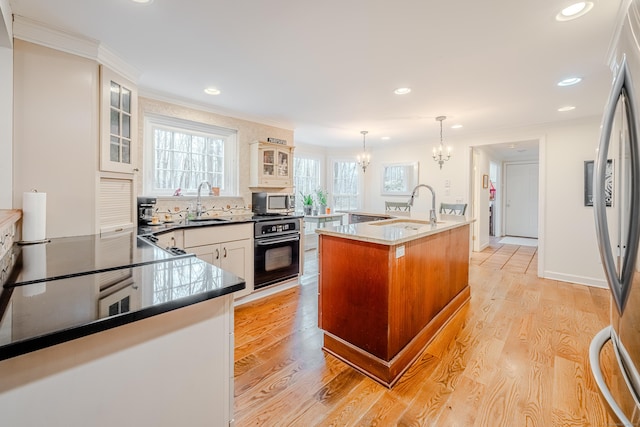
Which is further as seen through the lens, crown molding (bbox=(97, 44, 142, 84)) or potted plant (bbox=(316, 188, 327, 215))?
potted plant (bbox=(316, 188, 327, 215))

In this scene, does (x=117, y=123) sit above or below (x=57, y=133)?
above

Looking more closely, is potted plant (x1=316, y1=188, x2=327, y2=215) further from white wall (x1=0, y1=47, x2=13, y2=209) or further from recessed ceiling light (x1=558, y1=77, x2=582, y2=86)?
white wall (x1=0, y1=47, x2=13, y2=209)

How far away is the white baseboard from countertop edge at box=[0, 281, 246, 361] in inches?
189

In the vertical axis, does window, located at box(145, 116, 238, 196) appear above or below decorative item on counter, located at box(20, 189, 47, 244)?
above

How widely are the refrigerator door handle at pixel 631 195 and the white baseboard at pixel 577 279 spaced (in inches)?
157

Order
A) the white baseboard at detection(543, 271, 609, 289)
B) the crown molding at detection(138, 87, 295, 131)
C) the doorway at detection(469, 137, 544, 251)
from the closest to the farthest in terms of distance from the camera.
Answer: the crown molding at detection(138, 87, 295, 131) → the white baseboard at detection(543, 271, 609, 289) → the doorway at detection(469, 137, 544, 251)

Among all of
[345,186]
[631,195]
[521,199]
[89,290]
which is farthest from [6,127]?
[521,199]

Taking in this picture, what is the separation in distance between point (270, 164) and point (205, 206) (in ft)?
3.35

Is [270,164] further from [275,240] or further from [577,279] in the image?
[577,279]

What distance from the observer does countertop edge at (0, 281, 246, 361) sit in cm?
60

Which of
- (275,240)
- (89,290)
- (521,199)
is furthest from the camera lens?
(521,199)

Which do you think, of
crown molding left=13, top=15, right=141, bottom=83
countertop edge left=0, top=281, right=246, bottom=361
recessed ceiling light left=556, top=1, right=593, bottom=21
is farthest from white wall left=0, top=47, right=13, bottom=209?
recessed ceiling light left=556, top=1, right=593, bottom=21

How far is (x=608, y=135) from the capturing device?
0.87m

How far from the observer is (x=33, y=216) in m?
1.74
